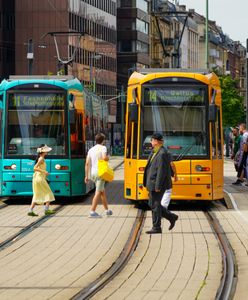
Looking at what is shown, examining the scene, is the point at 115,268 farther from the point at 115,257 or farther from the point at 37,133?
the point at 37,133

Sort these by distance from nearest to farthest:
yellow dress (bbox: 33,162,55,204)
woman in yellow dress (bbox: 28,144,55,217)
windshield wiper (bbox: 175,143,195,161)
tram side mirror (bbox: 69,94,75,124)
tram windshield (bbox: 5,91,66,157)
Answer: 1. woman in yellow dress (bbox: 28,144,55,217)
2. yellow dress (bbox: 33,162,55,204)
3. windshield wiper (bbox: 175,143,195,161)
4. tram side mirror (bbox: 69,94,75,124)
5. tram windshield (bbox: 5,91,66,157)

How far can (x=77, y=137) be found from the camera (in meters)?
28.0

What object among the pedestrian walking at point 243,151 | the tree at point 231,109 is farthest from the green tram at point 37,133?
the tree at point 231,109

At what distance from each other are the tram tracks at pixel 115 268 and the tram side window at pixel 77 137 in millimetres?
6466

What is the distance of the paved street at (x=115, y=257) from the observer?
496 inches

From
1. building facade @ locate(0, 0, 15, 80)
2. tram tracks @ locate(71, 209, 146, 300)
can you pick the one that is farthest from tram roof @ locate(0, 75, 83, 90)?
building facade @ locate(0, 0, 15, 80)

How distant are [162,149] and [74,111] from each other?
8.66 meters

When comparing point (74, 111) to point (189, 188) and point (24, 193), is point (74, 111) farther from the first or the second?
point (189, 188)

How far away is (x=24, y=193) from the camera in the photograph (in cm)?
2731

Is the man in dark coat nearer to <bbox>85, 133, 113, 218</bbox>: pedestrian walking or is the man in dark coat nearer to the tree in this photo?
<bbox>85, 133, 113, 218</bbox>: pedestrian walking

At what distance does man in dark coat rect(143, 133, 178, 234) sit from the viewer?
18844 mm

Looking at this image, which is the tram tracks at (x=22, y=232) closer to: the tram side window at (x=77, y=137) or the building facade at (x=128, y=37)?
the tram side window at (x=77, y=137)

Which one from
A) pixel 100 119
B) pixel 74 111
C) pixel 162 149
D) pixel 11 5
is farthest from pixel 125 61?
pixel 162 149

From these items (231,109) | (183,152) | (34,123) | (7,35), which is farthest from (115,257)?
(7,35)
